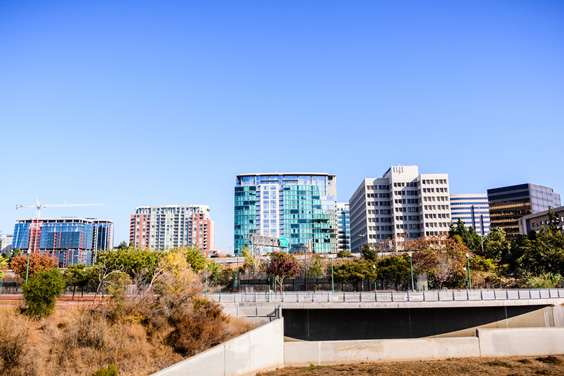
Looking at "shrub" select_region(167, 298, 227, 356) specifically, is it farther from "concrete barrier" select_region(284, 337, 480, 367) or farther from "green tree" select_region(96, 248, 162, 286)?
"green tree" select_region(96, 248, 162, 286)

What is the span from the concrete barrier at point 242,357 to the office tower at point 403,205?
115128 mm

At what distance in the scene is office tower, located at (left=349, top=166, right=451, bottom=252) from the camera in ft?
470

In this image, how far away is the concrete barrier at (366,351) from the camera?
1273 inches

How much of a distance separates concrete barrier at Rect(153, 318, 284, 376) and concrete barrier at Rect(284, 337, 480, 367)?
4.65ft

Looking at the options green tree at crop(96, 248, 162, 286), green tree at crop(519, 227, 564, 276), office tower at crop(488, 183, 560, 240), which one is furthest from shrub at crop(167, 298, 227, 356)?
office tower at crop(488, 183, 560, 240)

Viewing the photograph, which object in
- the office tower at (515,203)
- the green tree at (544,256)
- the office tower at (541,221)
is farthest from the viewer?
the office tower at (515,203)

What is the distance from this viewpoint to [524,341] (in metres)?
35.1

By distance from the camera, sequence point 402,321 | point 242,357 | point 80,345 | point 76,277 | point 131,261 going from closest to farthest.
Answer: point 242,357 → point 80,345 → point 402,321 → point 131,261 → point 76,277

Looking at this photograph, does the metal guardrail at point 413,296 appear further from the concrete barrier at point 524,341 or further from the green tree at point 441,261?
the green tree at point 441,261

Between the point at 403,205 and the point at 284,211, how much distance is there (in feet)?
206

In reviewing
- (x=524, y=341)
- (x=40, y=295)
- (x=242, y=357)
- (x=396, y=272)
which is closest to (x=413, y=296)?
(x=524, y=341)

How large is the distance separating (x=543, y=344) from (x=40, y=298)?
38.9 m

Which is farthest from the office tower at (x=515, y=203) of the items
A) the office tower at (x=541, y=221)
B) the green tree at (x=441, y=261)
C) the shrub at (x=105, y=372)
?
the shrub at (x=105, y=372)

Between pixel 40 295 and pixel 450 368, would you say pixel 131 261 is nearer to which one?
pixel 40 295
